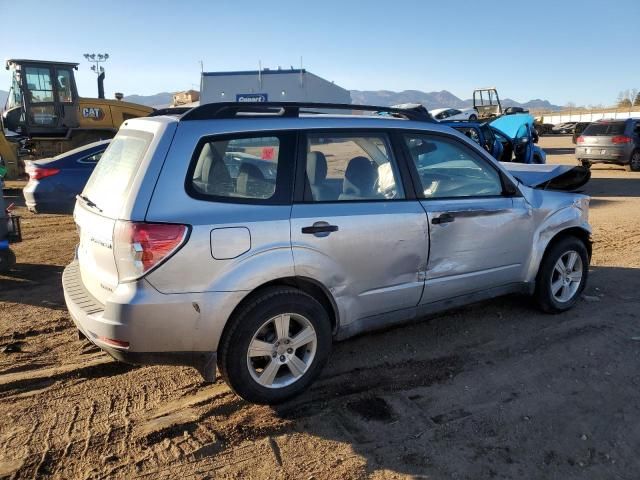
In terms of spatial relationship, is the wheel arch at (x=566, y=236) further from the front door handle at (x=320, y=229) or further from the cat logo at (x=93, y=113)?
the cat logo at (x=93, y=113)

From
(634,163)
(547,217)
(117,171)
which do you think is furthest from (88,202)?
(634,163)

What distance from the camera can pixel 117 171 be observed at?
11.0ft

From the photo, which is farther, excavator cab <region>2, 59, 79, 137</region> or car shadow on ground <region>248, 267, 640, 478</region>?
excavator cab <region>2, 59, 79, 137</region>

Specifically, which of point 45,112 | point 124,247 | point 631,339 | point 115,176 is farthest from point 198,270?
point 45,112

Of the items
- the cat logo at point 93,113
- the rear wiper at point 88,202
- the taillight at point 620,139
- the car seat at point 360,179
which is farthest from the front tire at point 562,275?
the cat logo at point 93,113

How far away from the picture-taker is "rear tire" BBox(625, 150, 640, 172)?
54.9 feet

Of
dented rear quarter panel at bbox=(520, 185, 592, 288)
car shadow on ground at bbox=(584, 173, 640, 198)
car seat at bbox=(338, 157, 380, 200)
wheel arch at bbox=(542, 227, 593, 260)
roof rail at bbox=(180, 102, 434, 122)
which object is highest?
roof rail at bbox=(180, 102, 434, 122)

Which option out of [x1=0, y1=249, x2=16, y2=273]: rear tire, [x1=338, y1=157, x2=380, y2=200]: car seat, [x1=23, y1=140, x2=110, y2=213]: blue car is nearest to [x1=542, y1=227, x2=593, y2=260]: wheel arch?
[x1=338, y1=157, x2=380, y2=200]: car seat

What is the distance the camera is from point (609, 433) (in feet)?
10.3

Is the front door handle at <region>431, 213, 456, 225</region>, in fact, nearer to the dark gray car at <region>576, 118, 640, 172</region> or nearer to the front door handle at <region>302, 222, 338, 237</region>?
the front door handle at <region>302, 222, 338, 237</region>

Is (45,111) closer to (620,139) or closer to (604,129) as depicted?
(604,129)

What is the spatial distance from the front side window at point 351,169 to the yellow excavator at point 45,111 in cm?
1576

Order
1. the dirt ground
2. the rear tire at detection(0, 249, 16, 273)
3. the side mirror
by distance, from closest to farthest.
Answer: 1. the dirt ground
2. the side mirror
3. the rear tire at detection(0, 249, 16, 273)

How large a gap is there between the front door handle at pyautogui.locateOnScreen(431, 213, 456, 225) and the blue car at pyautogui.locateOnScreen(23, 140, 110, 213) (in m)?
5.82
